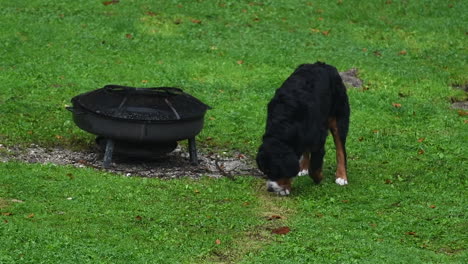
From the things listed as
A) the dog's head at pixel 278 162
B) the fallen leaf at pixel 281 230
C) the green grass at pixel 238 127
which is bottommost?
the green grass at pixel 238 127

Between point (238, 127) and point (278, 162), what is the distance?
3.93 m

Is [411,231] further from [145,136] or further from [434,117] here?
[434,117]

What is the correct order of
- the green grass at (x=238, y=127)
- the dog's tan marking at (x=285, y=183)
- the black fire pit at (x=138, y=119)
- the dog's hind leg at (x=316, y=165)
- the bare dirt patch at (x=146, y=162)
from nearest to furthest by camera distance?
the green grass at (x=238, y=127), the dog's tan marking at (x=285, y=183), the dog's hind leg at (x=316, y=165), the black fire pit at (x=138, y=119), the bare dirt patch at (x=146, y=162)

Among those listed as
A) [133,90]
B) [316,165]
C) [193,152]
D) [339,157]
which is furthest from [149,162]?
[339,157]

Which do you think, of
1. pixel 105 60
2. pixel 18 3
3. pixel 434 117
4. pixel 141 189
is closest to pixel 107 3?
pixel 18 3

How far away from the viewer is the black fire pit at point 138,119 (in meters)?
12.7

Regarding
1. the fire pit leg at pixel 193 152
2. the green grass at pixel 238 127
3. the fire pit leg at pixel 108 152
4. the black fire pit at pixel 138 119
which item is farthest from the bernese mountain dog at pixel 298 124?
the fire pit leg at pixel 108 152

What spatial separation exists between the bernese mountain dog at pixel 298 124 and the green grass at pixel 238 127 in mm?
401

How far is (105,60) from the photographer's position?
18781mm

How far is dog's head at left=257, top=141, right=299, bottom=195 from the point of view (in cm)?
1167

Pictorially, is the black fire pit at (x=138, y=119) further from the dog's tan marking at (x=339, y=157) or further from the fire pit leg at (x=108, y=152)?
the dog's tan marking at (x=339, y=157)

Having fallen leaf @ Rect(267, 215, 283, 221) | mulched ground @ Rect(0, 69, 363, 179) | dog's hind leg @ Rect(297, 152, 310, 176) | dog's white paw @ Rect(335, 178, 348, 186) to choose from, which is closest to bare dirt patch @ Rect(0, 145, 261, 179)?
mulched ground @ Rect(0, 69, 363, 179)

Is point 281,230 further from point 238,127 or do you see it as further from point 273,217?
point 238,127

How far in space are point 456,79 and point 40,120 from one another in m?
8.58
